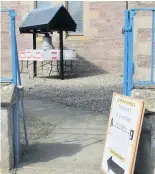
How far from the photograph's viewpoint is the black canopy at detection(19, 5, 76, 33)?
12828 millimetres

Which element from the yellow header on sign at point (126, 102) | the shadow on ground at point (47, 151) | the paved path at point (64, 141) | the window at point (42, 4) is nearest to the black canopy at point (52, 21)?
the window at point (42, 4)

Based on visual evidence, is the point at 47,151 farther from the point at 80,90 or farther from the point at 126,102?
the point at 80,90

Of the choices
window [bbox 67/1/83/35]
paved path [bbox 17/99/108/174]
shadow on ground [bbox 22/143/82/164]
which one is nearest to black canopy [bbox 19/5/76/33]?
window [bbox 67/1/83/35]

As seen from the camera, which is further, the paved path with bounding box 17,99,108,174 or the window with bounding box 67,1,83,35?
the window with bounding box 67,1,83,35

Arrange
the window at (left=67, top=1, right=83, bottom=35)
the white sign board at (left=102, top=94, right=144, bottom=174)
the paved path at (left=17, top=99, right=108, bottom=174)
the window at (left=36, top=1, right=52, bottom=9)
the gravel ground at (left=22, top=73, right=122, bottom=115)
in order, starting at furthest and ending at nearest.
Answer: the window at (left=36, top=1, right=52, bottom=9) → the window at (left=67, top=1, right=83, bottom=35) → the gravel ground at (left=22, top=73, right=122, bottom=115) → the paved path at (left=17, top=99, right=108, bottom=174) → the white sign board at (left=102, top=94, right=144, bottom=174)

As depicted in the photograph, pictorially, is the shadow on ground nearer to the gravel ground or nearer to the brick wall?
the gravel ground

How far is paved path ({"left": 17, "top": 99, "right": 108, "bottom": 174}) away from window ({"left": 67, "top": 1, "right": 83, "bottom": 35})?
291 inches

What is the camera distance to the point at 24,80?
1316 cm

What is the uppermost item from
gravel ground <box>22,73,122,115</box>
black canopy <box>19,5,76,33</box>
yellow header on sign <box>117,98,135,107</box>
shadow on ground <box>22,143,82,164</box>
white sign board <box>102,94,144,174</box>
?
black canopy <box>19,5,76,33</box>

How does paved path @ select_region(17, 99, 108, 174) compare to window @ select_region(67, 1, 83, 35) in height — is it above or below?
below

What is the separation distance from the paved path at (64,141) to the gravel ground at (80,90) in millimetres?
793

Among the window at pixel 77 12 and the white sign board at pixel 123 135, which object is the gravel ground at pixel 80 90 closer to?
the window at pixel 77 12

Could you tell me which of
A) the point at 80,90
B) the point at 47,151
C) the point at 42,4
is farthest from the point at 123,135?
the point at 42,4

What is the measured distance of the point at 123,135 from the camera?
13.3 ft
